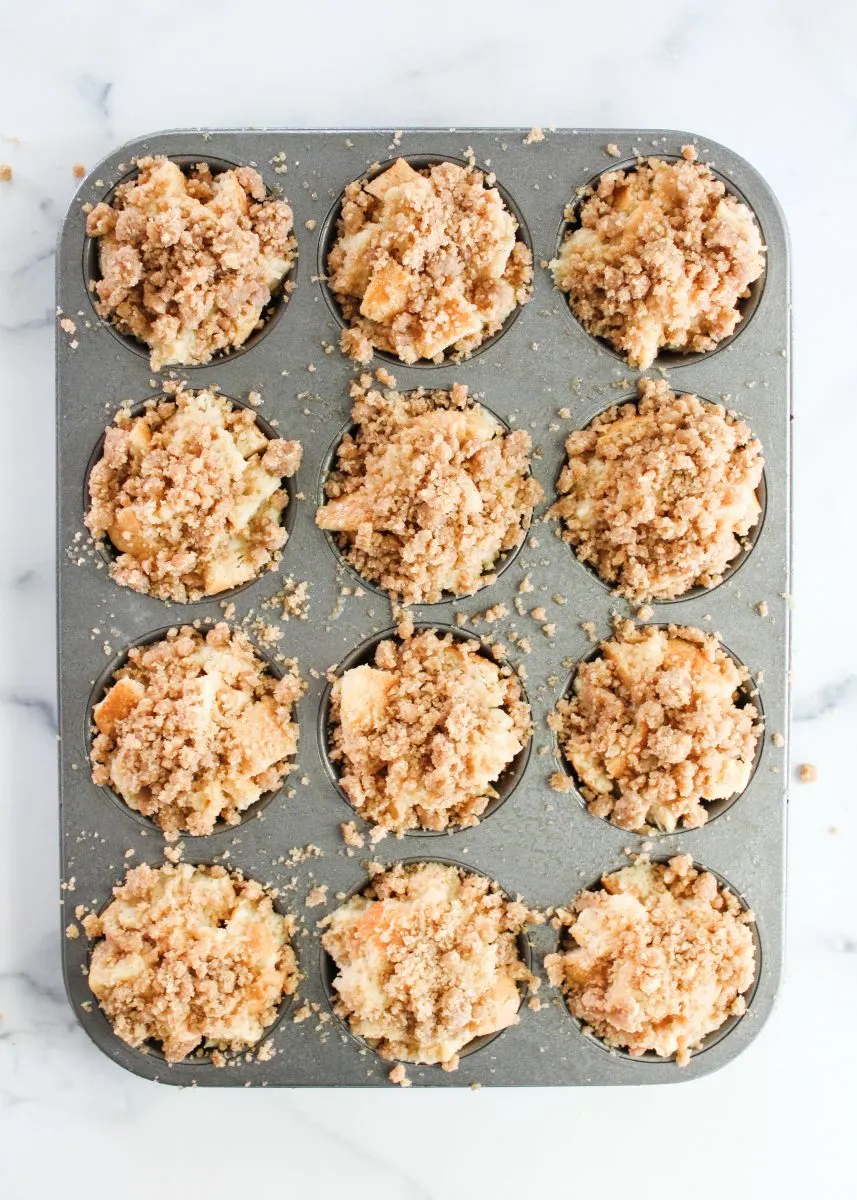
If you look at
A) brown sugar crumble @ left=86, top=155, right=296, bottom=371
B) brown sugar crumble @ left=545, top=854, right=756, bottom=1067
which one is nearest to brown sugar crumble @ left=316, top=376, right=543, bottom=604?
brown sugar crumble @ left=86, top=155, right=296, bottom=371

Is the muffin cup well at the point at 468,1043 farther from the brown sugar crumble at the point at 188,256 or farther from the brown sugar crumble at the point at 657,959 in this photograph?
the brown sugar crumble at the point at 188,256

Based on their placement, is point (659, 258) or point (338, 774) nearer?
point (659, 258)

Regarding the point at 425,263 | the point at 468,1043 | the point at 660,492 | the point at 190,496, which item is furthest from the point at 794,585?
the point at 190,496

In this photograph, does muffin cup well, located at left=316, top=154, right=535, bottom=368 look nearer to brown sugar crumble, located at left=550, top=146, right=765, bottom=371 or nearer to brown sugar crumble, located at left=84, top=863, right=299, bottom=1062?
brown sugar crumble, located at left=550, top=146, right=765, bottom=371

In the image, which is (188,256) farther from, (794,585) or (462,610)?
(794,585)

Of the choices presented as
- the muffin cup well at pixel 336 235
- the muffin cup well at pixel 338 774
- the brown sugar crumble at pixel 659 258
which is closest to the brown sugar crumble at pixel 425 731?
the muffin cup well at pixel 338 774
